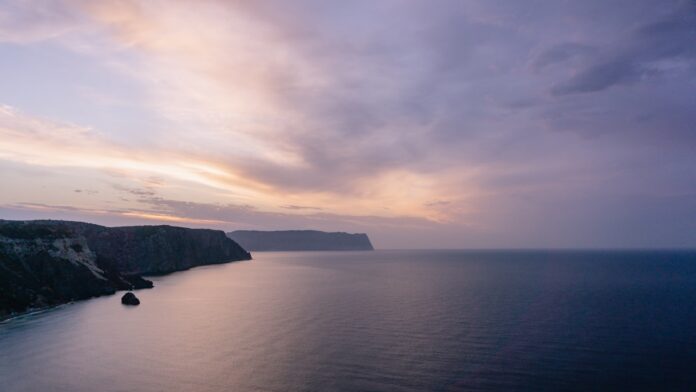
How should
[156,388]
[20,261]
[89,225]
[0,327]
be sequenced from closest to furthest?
[156,388] → [0,327] → [20,261] → [89,225]

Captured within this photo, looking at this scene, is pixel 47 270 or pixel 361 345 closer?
pixel 361 345

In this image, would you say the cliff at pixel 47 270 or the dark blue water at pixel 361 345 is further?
the cliff at pixel 47 270

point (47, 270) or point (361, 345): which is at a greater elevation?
point (47, 270)

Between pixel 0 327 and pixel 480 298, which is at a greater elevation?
pixel 480 298

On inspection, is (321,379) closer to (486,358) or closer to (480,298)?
(486,358)

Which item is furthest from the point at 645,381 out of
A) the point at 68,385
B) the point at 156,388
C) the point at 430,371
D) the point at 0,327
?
the point at 0,327

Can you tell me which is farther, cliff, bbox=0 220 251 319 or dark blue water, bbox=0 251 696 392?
cliff, bbox=0 220 251 319

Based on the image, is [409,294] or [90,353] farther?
[409,294]

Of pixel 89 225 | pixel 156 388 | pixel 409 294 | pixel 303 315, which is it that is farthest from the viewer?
pixel 89 225
